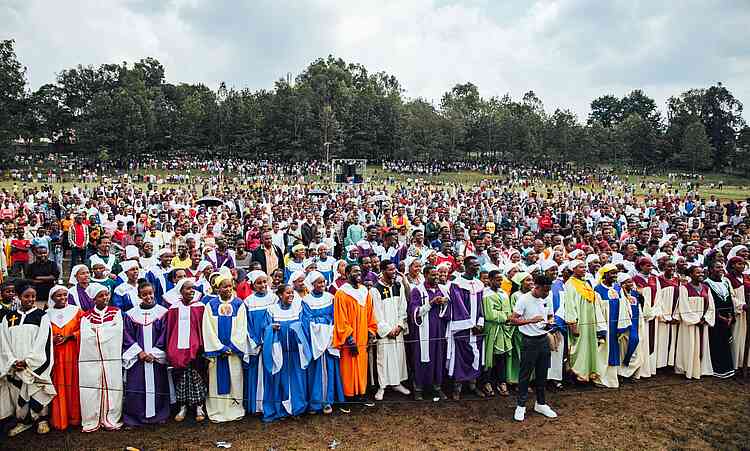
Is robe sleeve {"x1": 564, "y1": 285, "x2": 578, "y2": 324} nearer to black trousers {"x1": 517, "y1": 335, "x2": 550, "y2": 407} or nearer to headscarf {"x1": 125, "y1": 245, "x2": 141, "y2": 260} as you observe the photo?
black trousers {"x1": 517, "y1": 335, "x2": 550, "y2": 407}

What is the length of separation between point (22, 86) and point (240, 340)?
205 feet

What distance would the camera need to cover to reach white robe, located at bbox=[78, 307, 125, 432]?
6121 mm

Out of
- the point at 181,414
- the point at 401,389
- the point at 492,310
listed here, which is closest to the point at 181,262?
the point at 181,414

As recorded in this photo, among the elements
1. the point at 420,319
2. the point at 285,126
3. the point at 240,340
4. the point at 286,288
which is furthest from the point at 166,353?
the point at 285,126

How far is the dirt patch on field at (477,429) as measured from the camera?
232 inches

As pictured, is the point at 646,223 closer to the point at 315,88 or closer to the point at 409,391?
the point at 409,391

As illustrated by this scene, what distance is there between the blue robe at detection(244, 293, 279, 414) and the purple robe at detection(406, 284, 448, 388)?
75.9 inches

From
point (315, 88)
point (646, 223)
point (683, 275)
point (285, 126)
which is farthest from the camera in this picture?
point (315, 88)

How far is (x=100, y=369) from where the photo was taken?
6172 mm

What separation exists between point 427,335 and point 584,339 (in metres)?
2.39

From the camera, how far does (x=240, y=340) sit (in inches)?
250

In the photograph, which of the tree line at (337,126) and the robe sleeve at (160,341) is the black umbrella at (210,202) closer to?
the robe sleeve at (160,341)

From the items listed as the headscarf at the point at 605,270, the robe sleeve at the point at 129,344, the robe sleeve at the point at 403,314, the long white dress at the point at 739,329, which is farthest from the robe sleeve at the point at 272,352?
the long white dress at the point at 739,329

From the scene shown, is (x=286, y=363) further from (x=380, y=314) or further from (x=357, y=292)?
(x=380, y=314)
